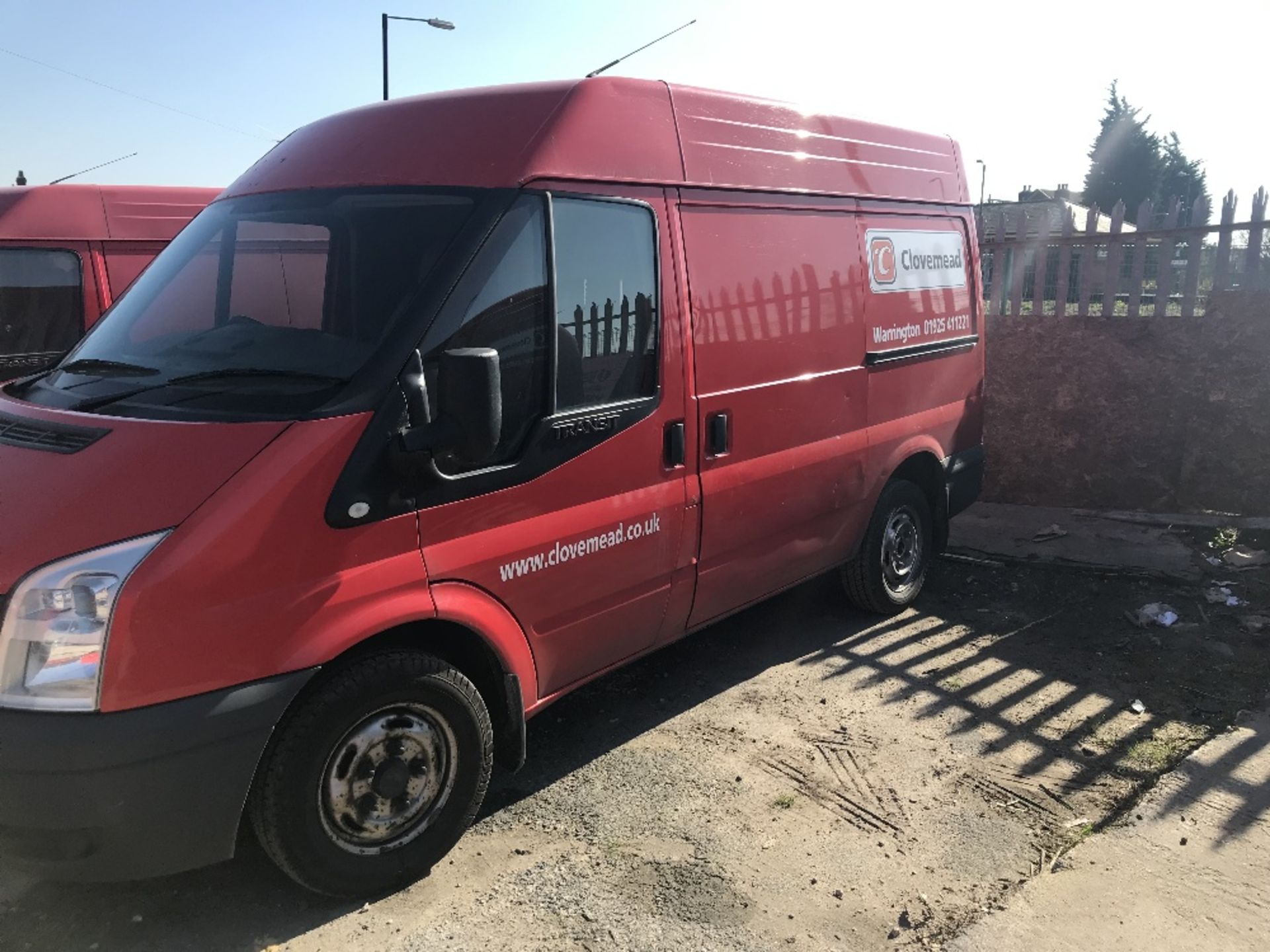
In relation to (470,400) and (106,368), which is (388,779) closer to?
(470,400)

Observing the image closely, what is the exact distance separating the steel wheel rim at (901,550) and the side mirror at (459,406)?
3.14m

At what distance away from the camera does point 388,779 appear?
9.64ft

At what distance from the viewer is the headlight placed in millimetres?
2395

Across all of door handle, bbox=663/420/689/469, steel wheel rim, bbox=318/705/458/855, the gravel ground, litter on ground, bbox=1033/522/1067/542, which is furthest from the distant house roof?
steel wheel rim, bbox=318/705/458/855

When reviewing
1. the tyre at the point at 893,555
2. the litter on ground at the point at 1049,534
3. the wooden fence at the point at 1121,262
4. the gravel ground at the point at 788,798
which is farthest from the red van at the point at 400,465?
the wooden fence at the point at 1121,262

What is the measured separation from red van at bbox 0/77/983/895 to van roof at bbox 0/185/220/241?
13.5 ft

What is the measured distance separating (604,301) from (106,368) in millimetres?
1714

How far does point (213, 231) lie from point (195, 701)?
192cm

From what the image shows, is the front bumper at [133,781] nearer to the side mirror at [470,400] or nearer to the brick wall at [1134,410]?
the side mirror at [470,400]

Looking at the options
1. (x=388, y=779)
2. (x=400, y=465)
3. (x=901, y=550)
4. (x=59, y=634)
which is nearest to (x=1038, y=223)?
(x=901, y=550)

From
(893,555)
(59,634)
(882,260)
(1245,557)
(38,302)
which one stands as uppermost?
(882,260)

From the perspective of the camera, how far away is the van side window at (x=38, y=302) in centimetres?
686

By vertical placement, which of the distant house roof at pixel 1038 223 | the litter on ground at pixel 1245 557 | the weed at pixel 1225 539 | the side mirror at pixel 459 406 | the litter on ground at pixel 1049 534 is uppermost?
the distant house roof at pixel 1038 223

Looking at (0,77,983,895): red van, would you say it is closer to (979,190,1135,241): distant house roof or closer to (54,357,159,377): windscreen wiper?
(54,357,159,377): windscreen wiper
